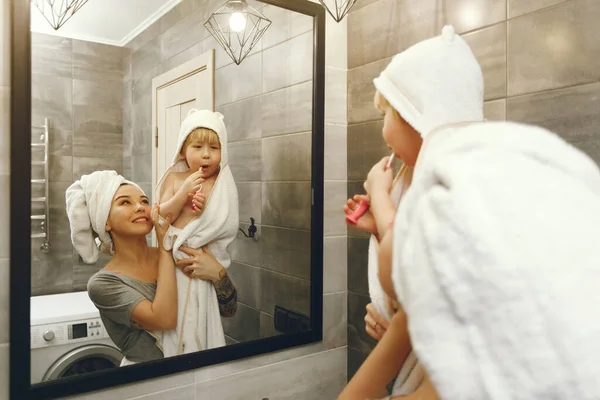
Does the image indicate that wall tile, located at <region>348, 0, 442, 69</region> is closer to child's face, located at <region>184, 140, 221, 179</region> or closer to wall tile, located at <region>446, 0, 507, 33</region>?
wall tile, located at <region>446, 0, 507, 33</region>

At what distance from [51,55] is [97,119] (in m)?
0.16

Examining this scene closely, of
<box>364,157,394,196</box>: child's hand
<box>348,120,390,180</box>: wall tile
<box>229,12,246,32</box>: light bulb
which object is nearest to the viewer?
<box>364,157,394,196</box>: child's hand

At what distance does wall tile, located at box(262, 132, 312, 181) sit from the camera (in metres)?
1.29

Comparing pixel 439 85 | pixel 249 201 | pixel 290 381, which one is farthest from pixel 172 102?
pixel 290 381

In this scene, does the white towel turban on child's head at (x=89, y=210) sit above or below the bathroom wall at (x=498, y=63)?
below

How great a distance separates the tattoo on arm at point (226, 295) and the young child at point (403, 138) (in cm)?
42

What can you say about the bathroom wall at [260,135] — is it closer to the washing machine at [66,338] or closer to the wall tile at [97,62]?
the wall tile at [97,62]

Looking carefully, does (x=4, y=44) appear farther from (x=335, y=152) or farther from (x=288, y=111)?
(x=335, y=152)

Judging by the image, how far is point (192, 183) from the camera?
1.12 metres

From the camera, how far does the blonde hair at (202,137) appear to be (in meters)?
1.11

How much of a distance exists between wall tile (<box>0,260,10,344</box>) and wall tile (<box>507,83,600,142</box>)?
115cm

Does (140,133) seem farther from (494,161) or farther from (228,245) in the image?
(494,161)

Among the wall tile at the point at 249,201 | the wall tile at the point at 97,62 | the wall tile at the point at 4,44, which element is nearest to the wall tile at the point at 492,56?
the wall tile at the point at 249,201

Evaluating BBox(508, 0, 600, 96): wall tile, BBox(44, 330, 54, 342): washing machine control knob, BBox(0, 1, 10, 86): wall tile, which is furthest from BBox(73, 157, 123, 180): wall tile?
BBox(508, 0, 600, 96): wall tile
